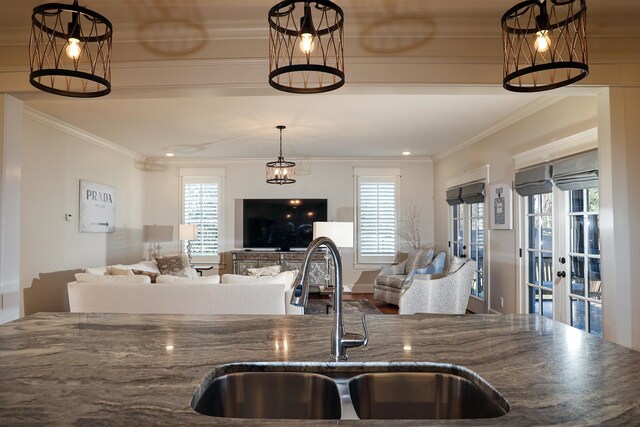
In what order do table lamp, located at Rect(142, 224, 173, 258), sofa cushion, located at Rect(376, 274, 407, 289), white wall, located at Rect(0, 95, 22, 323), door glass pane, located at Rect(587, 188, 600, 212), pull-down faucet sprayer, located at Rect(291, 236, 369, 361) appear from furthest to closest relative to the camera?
table lamp, located at Rect(142, 224, 173, 258) < sofa cushion, located at Rect(376, 274, 407, 289) < door glass pane, located at Rect(587, 188, 600, 212) < white wall, located at Rect(0, 95, 22, 323) < pull-down faucet sprayer, located at Rect(291, 236, 369, 361)

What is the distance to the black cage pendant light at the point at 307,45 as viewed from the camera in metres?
1.67

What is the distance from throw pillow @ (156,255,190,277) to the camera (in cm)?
663

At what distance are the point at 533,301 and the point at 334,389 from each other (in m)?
4.42

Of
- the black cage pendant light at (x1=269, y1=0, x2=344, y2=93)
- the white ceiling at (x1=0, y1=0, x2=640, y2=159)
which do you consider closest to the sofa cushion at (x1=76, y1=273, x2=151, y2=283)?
the white ceiling at (x1=0, y1=0, x2=640, y2=159)

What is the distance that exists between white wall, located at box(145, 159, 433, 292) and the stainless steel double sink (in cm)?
723

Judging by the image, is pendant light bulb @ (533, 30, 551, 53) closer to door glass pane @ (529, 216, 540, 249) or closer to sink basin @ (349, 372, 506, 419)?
sink basin @ (349, 372, 506, 419)

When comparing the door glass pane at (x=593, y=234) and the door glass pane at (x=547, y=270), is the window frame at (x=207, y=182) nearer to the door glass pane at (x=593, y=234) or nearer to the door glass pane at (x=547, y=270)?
the door glass pane at (x=547, y=270)

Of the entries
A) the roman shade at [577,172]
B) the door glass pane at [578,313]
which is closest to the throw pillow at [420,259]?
the door glass pane at [578,313]

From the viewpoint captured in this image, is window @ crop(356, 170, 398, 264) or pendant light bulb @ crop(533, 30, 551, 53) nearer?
pendant light bulb @ crop(533, 30, 551, 53)

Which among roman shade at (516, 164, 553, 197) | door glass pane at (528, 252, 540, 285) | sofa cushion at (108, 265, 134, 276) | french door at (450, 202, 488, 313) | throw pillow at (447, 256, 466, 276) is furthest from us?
french door at (450, 202, 488, 313)

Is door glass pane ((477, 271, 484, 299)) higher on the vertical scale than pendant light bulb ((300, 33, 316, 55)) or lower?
lower

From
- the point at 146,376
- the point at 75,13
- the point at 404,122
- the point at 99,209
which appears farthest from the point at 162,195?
the point at 146,376

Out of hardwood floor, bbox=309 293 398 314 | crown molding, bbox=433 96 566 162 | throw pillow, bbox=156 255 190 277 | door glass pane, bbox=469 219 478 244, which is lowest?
hardwood floor, bbox=309 293 398 314

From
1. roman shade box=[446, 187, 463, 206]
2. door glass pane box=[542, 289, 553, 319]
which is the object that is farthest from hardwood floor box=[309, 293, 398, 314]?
door glass pane box=[542, 289, 553, 319]
